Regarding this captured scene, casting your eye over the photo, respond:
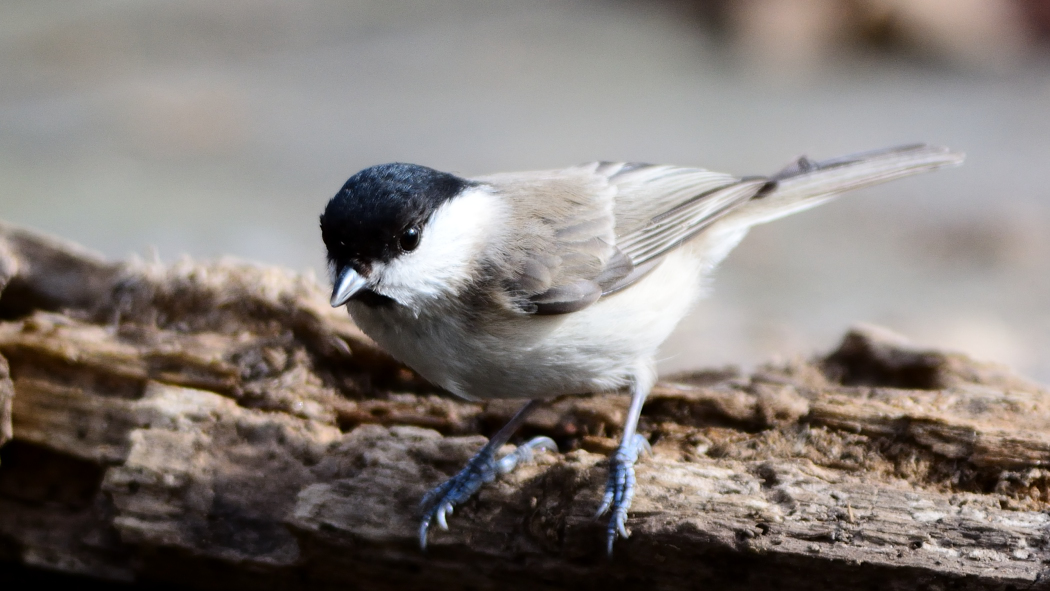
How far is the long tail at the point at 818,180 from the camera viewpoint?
14.2 feet

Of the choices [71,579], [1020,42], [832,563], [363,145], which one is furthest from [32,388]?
[1020,42]

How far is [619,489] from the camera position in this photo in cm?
310

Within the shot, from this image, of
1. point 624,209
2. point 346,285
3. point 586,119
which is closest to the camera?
point 346,285

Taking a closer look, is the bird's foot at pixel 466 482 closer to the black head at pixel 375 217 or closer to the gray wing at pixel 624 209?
the gray wing at pixel 624 209

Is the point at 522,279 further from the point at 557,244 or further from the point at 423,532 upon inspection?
the point at 423,532

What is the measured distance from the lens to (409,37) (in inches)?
482

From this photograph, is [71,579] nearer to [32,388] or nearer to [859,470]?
[32,388]

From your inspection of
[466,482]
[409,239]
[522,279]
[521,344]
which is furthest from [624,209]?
[466,482]

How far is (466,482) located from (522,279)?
76 centimetres

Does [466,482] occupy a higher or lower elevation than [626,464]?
lower

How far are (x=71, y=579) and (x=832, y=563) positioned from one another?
2.96 m

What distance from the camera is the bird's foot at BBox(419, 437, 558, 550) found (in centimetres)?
321

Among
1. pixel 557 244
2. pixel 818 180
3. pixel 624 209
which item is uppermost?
pixel 818 180

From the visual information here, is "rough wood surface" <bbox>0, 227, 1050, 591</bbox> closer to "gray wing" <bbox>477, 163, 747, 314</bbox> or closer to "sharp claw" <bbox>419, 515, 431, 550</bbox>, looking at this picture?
"sharp claw" <bbox>419, 515, 431, 550</bbox>
